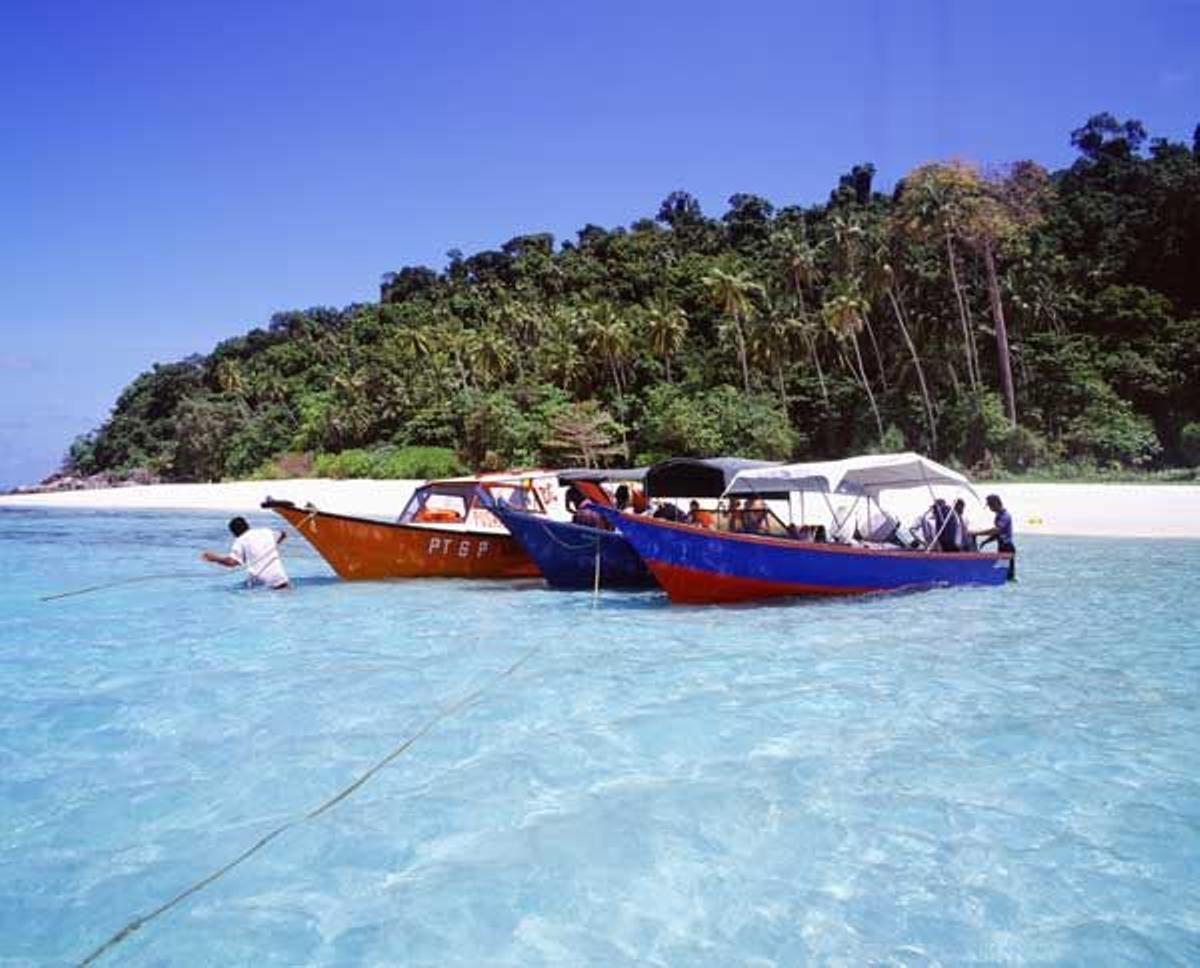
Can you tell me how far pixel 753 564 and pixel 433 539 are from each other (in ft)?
21.1

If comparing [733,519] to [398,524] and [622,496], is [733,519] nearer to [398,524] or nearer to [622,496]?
A: [622,496]

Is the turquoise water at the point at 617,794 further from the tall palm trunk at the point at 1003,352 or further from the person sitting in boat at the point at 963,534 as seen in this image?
the tall palm trunk at the point at 1003,352

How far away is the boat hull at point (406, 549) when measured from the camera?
1689 cm

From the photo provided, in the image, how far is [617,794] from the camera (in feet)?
20.5

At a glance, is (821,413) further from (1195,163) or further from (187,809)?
(187,809)

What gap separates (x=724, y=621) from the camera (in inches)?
500

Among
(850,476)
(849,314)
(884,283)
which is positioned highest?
(884,283)

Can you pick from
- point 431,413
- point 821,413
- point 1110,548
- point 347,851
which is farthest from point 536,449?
point 347,851

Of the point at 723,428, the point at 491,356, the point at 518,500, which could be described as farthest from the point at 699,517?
the point at 491,356

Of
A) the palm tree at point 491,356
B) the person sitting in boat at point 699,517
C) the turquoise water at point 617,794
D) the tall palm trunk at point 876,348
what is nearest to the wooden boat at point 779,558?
the person sitting in boat at point 699,517

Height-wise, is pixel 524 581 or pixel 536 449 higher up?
pixel 536 449

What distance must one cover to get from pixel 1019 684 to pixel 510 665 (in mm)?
5255

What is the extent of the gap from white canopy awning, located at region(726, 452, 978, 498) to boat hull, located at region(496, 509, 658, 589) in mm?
2253

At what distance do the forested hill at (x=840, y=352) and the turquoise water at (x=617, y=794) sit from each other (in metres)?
33.3
